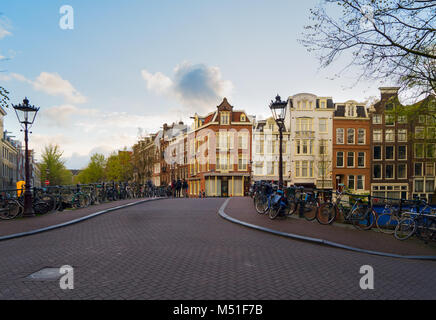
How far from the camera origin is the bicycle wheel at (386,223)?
35.3 ft

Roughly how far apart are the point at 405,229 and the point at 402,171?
41.3 metres

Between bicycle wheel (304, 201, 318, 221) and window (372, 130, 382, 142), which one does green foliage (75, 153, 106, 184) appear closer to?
window (372, 130, 382, 142)

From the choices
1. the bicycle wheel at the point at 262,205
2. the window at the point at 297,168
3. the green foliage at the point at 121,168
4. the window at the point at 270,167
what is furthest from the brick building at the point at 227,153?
the bicycle wheel at the point at 262,205

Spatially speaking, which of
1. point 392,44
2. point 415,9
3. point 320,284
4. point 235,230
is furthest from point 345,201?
point 320,284

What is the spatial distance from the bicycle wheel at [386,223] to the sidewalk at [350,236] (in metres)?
0.24

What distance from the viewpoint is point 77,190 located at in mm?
17188

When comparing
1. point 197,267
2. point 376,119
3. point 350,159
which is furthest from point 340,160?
point 197,267

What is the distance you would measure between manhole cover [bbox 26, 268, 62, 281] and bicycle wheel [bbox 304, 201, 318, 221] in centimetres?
873

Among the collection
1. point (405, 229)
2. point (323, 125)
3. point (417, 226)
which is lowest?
point (405, 229)

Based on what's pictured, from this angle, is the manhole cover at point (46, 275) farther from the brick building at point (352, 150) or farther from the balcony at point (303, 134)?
the brick building at point (352, 150)

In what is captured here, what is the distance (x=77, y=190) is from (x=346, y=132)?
3994 cm

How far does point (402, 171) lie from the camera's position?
153 feet

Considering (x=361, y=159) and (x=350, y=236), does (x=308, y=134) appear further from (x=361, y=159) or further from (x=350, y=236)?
(x=350, y=236)
